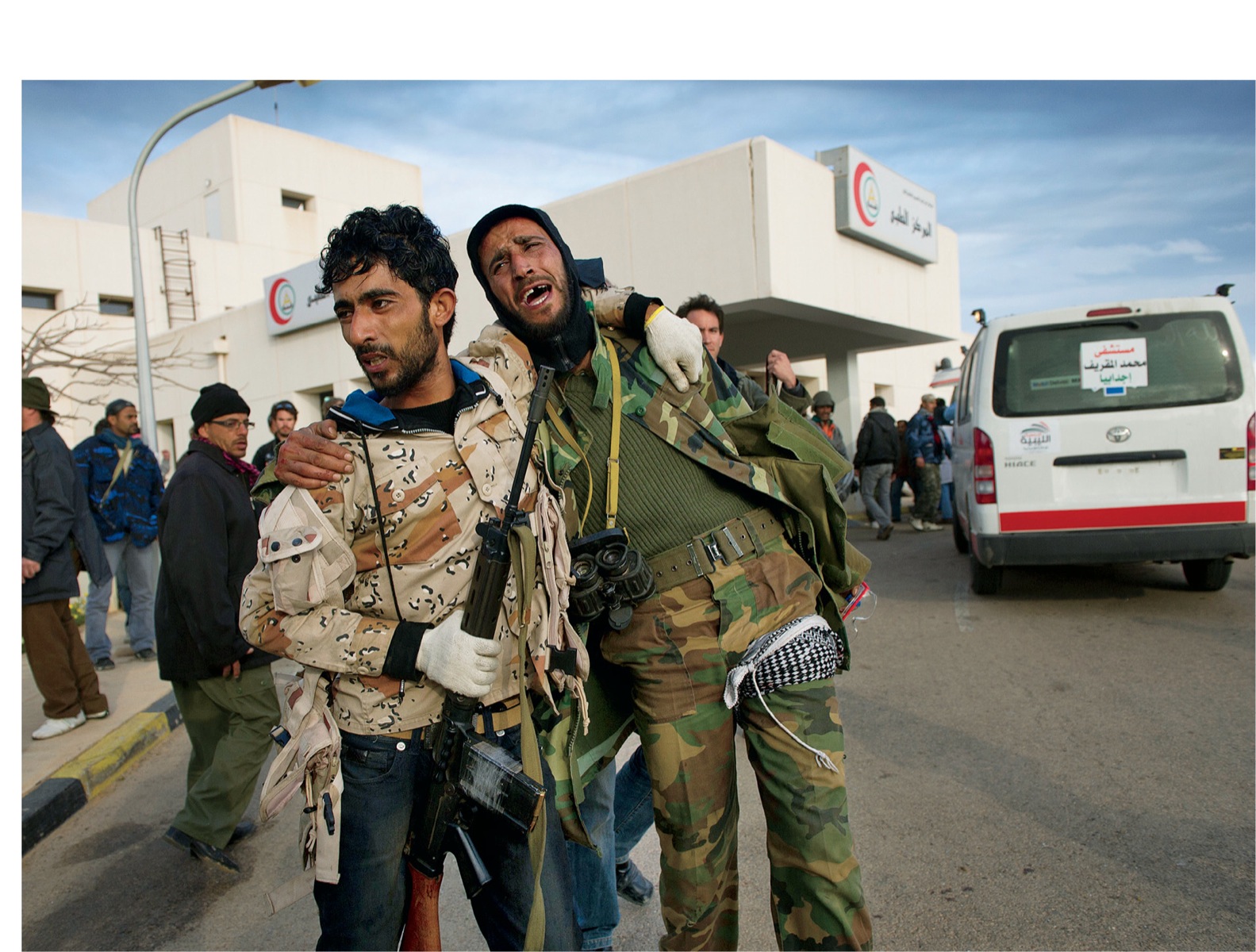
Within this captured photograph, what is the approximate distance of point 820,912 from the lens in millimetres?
1940

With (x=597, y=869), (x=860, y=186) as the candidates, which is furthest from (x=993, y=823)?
(x=860, y=186)

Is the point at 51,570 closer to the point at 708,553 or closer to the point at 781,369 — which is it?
the point at 781,369

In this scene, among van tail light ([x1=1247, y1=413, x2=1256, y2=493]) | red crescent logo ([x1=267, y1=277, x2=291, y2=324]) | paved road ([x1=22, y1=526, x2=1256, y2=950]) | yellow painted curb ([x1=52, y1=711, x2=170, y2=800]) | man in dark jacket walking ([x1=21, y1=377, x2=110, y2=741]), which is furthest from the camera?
red crescent logo ([x1=267, y1=277, x2=291, y2=324])

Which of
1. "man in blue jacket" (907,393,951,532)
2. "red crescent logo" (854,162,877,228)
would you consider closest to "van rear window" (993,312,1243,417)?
"man in blue jacket" (907,393,951,532)

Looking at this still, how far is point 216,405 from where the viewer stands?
150 inches

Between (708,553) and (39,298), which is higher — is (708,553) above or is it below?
below

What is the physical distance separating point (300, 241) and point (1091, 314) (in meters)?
32.5

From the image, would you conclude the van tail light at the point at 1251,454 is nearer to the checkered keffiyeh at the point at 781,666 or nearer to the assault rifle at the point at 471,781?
the checkered keffiyeh at the point at 781,666

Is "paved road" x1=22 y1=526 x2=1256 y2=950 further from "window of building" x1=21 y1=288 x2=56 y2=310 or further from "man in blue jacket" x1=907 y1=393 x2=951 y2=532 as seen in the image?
"window of building" x1=21 y1=288 x2=56 y2=310

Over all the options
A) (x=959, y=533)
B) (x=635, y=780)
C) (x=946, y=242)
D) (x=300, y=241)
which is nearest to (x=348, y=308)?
(x=635, y=780)

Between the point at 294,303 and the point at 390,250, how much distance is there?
1738 centimetres

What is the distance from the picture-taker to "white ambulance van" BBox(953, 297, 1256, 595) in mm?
5438

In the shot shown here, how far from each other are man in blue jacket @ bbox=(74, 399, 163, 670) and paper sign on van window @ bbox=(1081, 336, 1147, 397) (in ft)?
23.7

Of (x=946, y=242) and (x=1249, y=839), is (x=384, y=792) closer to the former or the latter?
(x=1249, y=839)
